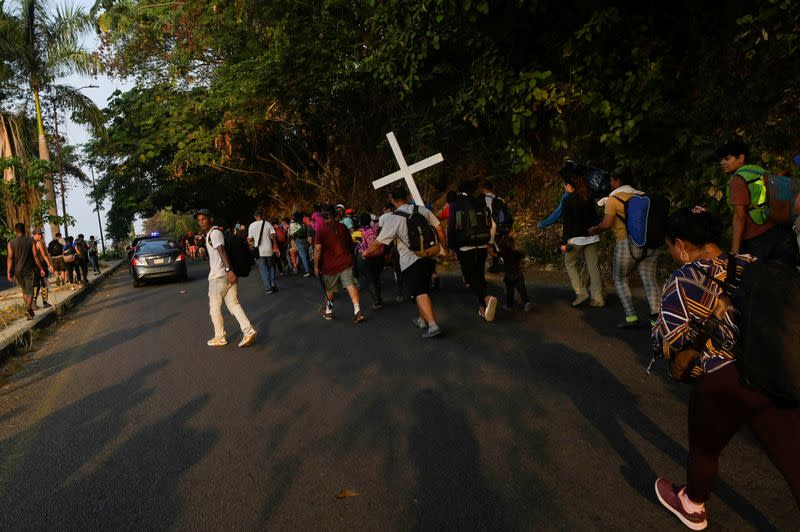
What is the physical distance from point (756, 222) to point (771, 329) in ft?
10.1

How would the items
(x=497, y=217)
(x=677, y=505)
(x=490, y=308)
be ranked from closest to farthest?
(x=677, y=505) < (x=490, y=308) < (x=497, y=217)

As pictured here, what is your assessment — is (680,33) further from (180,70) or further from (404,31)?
(180,70)

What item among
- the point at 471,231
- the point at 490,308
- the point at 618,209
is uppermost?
the point at 618,209

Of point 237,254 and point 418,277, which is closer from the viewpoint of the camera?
point 418,277

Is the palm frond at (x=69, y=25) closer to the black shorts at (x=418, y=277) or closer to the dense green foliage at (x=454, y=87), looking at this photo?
the dense green foliage at (x=454, y=87)

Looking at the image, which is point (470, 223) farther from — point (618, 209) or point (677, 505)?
point (677, 505)

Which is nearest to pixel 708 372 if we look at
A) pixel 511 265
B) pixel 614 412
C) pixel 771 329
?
pixel 771 329

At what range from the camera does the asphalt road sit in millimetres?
3074

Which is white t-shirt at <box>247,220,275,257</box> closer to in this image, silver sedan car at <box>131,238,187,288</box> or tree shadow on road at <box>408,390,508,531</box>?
silver sedan car at <box>131,238,187,288</box>

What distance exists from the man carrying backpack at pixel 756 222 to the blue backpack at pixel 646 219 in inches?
50.9

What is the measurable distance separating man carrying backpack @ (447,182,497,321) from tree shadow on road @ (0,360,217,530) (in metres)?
3.53

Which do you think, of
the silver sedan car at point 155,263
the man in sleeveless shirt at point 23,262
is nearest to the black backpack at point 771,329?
the man in sleeveless shirt at point 23,262

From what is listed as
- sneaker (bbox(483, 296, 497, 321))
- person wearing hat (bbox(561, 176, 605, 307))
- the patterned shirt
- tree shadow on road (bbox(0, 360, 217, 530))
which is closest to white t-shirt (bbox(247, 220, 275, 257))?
sneaker (bbox(483, 296, 497, 321))

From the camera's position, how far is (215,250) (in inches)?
290
